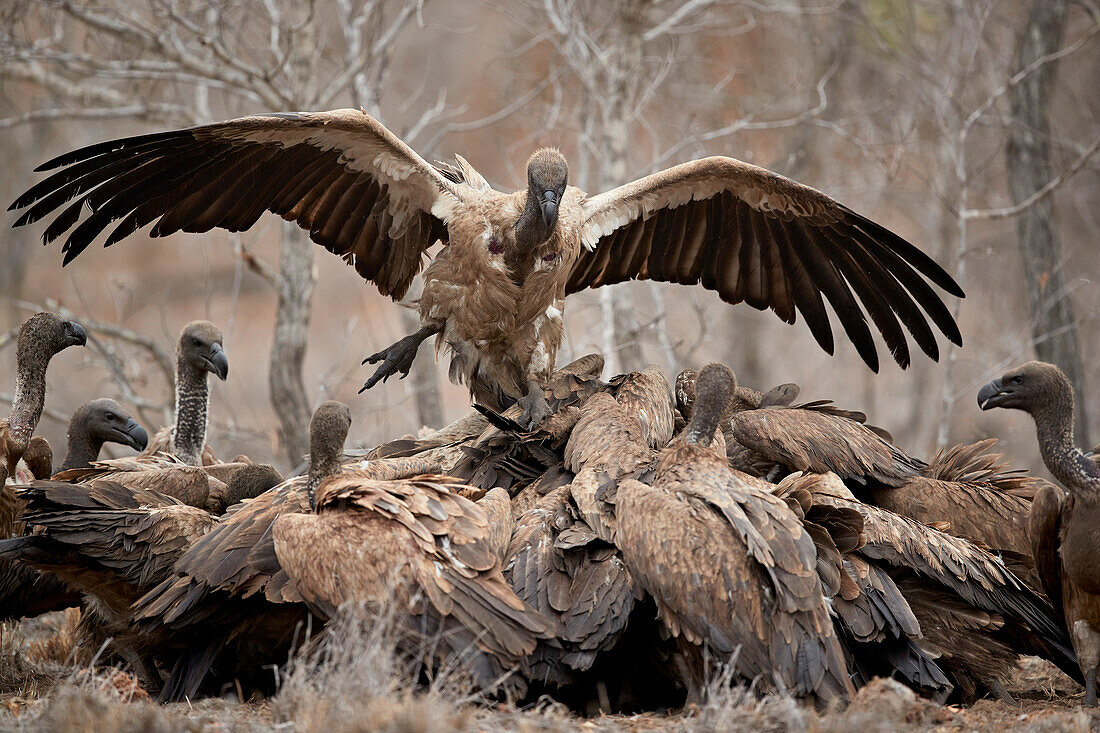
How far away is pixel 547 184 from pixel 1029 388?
2487 mm

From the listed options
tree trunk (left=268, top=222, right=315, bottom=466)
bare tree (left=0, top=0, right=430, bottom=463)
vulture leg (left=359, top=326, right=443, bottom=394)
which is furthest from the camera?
tree trunk (left=268, top=222, right=315, bottom=466)

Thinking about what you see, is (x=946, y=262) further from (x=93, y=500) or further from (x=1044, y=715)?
(x=93, y=500)

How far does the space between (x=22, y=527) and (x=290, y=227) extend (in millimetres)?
3795

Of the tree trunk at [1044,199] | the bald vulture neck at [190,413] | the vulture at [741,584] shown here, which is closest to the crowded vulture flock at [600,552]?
the vulture at [741,584]

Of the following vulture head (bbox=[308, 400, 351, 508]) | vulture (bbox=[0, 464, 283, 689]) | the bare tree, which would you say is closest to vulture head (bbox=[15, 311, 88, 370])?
vulture (bbox=[0, 464, 283, 689])

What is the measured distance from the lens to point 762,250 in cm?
664

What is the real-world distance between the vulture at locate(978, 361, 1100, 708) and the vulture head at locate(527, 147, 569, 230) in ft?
7.35

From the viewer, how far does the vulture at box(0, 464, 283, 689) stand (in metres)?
4.57

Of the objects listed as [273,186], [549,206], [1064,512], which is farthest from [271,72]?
[1064,512]

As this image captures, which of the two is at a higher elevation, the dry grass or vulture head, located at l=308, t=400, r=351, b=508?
vulture head, located at l=308, t=400, r=351, b=508

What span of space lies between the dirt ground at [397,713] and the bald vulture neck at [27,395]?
1475 millimetres

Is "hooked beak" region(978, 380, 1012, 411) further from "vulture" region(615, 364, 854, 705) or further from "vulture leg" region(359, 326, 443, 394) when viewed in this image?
"vulture leg" region(359, 326, 443, 394)

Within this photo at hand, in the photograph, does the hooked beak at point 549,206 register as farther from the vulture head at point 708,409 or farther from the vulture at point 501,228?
the vulture head at point 708,409

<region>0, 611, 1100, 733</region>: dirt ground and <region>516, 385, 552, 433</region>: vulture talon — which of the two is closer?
<region>0, 611, 1100, 733</region>: dirt ground
